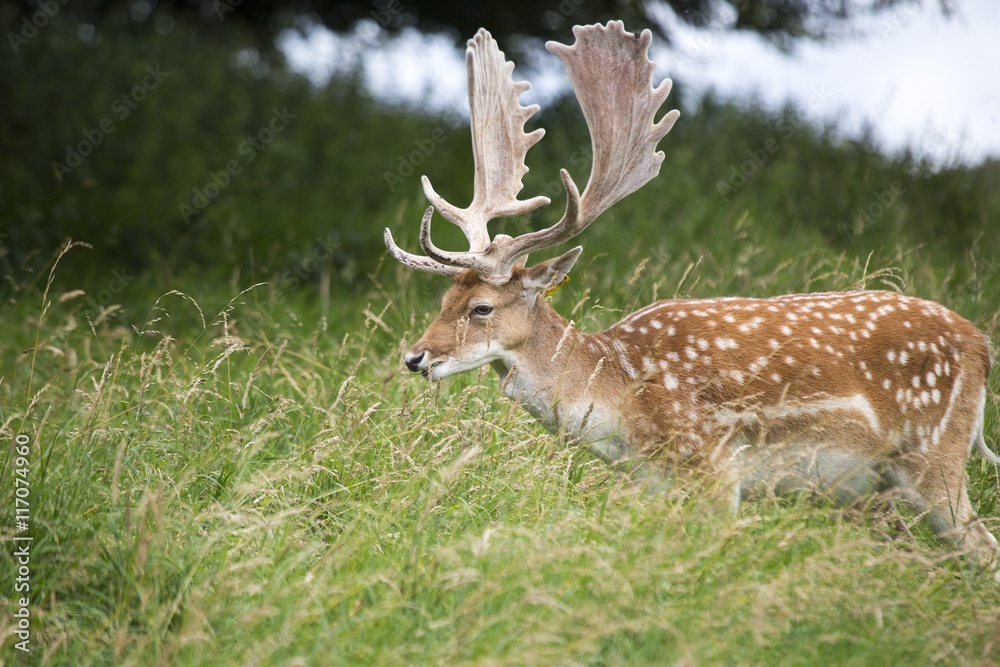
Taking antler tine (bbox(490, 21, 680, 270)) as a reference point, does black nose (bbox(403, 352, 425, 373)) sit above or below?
below

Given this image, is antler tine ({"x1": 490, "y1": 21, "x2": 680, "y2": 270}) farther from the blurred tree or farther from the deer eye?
the blurred tree

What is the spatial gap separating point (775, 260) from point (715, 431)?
11.2ft

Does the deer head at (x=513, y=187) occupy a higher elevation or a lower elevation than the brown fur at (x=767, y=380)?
higher

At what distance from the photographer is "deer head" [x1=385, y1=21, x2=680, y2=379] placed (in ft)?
15.0

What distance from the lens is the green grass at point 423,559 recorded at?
3.16m

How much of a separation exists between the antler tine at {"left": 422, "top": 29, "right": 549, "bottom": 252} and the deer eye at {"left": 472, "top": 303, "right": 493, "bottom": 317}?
58 centimetres

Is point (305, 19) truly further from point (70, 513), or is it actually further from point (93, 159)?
point (70, 513)

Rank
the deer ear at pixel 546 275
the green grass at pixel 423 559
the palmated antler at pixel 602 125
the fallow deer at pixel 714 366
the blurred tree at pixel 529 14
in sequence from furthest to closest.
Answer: the blurred tree at pixel 529 14
the palmated antler at pixel 602 125
the deer ear at pixel 546 275
the fallow deer at pixel 714 366
the green grass at pixel 423 559

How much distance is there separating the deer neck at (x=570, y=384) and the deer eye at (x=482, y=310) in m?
0.20

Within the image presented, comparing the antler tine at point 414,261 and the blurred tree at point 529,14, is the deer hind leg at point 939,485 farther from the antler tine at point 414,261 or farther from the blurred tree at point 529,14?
the blurred tree at point 529,14

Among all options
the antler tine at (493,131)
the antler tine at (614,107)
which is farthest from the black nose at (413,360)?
the antler tine at (614,107)

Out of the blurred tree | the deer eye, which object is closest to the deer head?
the deer eye

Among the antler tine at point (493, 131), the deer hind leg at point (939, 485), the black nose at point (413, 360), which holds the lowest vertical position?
the deer hind leg at point (939, 485)

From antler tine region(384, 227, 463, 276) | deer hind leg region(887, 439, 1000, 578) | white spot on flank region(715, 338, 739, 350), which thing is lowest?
deer hind leg region(887, 439, 1000, 578)
